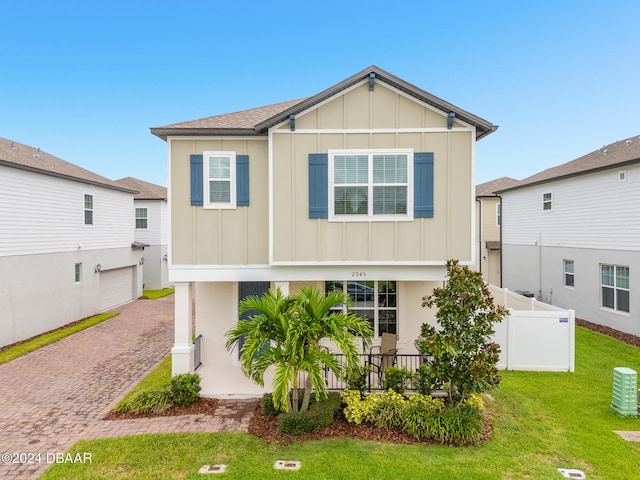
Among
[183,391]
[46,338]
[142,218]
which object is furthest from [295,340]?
[142,218]

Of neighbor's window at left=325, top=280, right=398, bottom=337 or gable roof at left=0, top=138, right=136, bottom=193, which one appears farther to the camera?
gable roof at left=0, top=138, right=136, bottom=193

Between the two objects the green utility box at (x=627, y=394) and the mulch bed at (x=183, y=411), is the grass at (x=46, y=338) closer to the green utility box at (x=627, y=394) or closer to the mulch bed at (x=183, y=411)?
the mulch bed at (x=183, y=411)

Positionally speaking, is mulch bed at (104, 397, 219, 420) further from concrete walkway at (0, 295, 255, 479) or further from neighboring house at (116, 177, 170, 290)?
neighboring house at (116, 177, 170, 290)

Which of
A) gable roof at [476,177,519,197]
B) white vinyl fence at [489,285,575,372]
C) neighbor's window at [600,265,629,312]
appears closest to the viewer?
white vinyl fence at [489,285,575,372]

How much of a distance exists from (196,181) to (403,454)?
23.3 feet

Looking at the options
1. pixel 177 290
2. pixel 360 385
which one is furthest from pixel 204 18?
pixel 360 385

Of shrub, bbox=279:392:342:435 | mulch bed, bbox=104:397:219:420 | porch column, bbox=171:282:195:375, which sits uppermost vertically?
porch column, bbox=171:282:195:375

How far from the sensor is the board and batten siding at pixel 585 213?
40.3 ft

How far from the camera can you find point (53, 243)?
1437 cm

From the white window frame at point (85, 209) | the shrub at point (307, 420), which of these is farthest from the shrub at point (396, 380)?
the white window frame at point (85, 209)

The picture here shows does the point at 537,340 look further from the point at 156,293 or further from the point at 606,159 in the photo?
the point at 156,293

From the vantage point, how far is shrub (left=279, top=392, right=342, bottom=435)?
5988 mm

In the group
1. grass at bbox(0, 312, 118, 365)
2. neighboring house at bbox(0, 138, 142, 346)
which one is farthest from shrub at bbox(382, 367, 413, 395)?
neighboring house at bbox(0, 138, 142, 346)

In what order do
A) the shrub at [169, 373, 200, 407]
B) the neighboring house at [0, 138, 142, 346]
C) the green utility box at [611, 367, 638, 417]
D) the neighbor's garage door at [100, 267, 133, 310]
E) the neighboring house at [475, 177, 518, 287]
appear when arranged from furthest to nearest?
the neighboring house at [475, 177, 518, 287] < the neighbor's garage door at [100, 267, 133, 310] < the neighboring house at [0, 138, 142, 346] < the shrub at [169, 373, 200, 407] < the green utility box at [611, 367, 638, 417]
